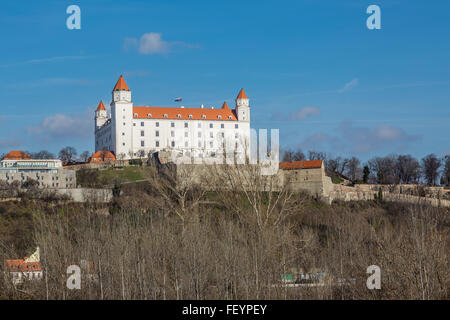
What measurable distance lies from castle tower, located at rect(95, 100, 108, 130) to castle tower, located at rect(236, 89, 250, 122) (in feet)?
68.7

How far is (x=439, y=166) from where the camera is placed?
83625 millimetres

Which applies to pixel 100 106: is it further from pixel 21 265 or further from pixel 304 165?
pixel 21 265

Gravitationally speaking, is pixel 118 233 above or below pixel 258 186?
below

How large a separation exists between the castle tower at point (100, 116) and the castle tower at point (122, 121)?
9.86m

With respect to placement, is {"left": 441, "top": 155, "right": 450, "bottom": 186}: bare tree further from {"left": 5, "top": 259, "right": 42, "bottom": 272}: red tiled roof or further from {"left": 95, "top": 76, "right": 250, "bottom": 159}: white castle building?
{"left": 5, "top": 259, "right": 42, "bottom": 272}: red tiled roof

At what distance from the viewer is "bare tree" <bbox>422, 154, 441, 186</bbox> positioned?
82.3 meters

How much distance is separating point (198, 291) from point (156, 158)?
5203cm

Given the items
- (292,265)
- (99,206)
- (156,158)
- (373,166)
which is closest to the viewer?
(292,265)

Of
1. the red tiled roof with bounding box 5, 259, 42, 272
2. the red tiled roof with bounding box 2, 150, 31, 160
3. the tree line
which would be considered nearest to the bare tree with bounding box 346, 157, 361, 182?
the tree line

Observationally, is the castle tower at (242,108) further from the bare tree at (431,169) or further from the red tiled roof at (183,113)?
the bare tree at (431,169)

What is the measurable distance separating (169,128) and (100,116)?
49.5 feet
